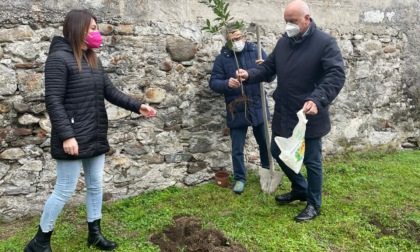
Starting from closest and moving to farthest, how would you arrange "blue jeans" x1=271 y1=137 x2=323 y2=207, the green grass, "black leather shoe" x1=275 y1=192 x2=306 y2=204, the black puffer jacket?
the black puffer jacket < the green grass < "blue jeans" x1=271 y1=137 x2=323 y2=207 < "black leather shoe" x1=275 y1=192 x2=306 y2=204

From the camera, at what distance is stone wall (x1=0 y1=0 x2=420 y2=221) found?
3.36 m

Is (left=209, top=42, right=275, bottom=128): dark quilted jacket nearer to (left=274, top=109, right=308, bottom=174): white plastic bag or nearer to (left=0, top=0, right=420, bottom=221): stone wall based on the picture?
(left=0, top=0, right=420, bottom=221): stone wall

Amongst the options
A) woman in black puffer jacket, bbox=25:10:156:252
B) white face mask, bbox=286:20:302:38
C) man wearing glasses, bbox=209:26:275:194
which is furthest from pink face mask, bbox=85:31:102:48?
white face mask, bbox=286:20:302:38

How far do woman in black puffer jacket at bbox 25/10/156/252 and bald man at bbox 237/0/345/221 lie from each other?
159cm

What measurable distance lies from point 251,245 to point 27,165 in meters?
2.16

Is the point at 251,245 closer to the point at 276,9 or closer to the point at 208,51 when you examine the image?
the point at 208,51

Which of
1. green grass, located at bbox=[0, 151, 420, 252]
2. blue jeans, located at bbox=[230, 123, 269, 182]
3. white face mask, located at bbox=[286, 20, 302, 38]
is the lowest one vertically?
green grass, located at bbox=[0, 151, 420, 252]

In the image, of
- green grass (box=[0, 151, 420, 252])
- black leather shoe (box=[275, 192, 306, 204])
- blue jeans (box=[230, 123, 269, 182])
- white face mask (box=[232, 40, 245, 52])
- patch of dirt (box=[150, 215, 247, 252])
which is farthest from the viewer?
blue jeans (box=[230, 123, 269, 182])

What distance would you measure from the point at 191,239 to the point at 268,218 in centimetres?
83

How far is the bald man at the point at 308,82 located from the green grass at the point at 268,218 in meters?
0.27

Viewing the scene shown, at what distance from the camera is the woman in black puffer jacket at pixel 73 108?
8.13 feet

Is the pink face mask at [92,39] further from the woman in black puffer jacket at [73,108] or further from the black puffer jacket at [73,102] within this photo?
the black puffer jacket at [73,102]

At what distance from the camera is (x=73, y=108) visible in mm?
2561

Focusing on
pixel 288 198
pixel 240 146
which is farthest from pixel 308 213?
pixel 240 146
